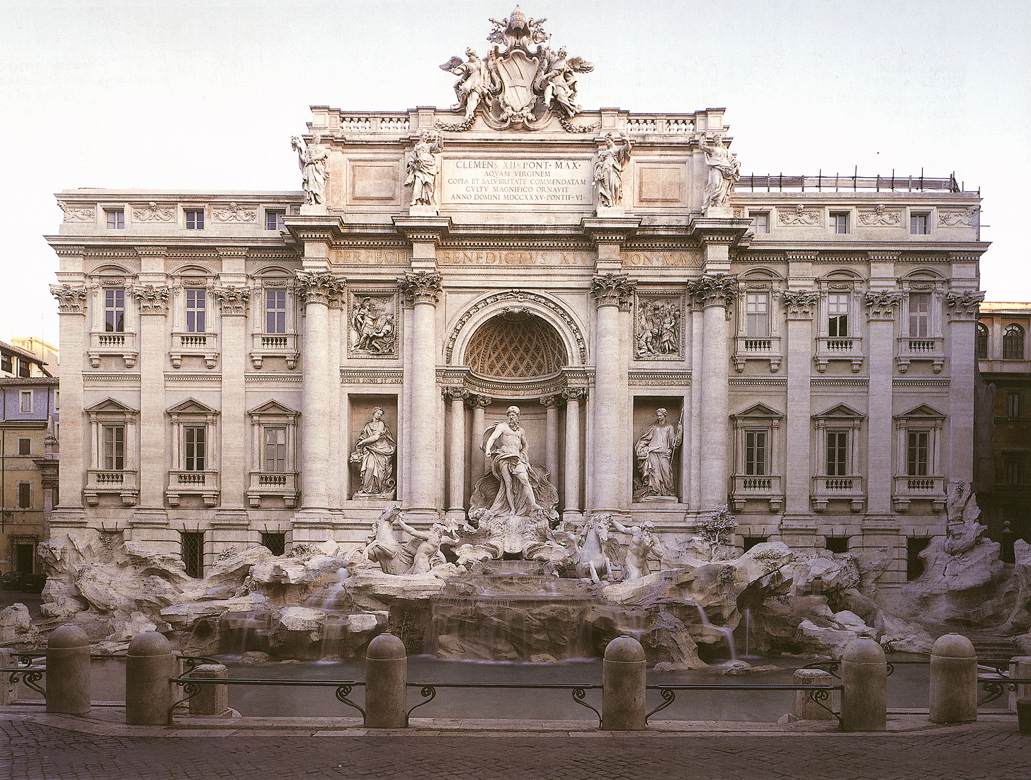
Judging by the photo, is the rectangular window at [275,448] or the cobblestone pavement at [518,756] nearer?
the cobblestone pavement at [518,756]

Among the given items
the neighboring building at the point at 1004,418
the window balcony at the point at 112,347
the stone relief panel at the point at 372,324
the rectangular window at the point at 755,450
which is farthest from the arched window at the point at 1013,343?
the window balcony at the point at 112,347

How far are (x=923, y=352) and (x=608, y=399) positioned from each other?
1161 centimetres

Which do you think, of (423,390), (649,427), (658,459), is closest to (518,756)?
(423,390)

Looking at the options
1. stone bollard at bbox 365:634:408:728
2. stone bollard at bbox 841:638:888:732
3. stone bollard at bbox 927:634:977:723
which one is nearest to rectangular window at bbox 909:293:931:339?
stone bollard at bbox 927:634:977:723

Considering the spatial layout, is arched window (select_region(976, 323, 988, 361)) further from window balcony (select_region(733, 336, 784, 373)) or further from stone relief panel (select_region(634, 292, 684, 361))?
stone relief panel (select_region(634, 292, 684, 361))

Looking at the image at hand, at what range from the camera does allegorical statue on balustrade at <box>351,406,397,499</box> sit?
29422 millimetres

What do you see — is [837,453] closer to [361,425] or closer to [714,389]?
[714,389]

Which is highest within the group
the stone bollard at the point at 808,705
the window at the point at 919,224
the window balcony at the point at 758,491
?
the window at the point at 919,224

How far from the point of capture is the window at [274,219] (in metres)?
30.6

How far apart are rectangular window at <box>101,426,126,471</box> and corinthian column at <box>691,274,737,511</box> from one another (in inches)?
808

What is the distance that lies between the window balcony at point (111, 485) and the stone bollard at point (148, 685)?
1998cm

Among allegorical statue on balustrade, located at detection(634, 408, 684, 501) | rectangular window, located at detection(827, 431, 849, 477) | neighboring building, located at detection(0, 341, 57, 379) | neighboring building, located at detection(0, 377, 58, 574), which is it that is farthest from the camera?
neighboring building, located at detection(0, 341, 57, 379)

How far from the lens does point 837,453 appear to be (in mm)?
30219

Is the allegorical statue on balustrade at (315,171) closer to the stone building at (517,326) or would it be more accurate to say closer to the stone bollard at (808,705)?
the stone building at (517,326)
